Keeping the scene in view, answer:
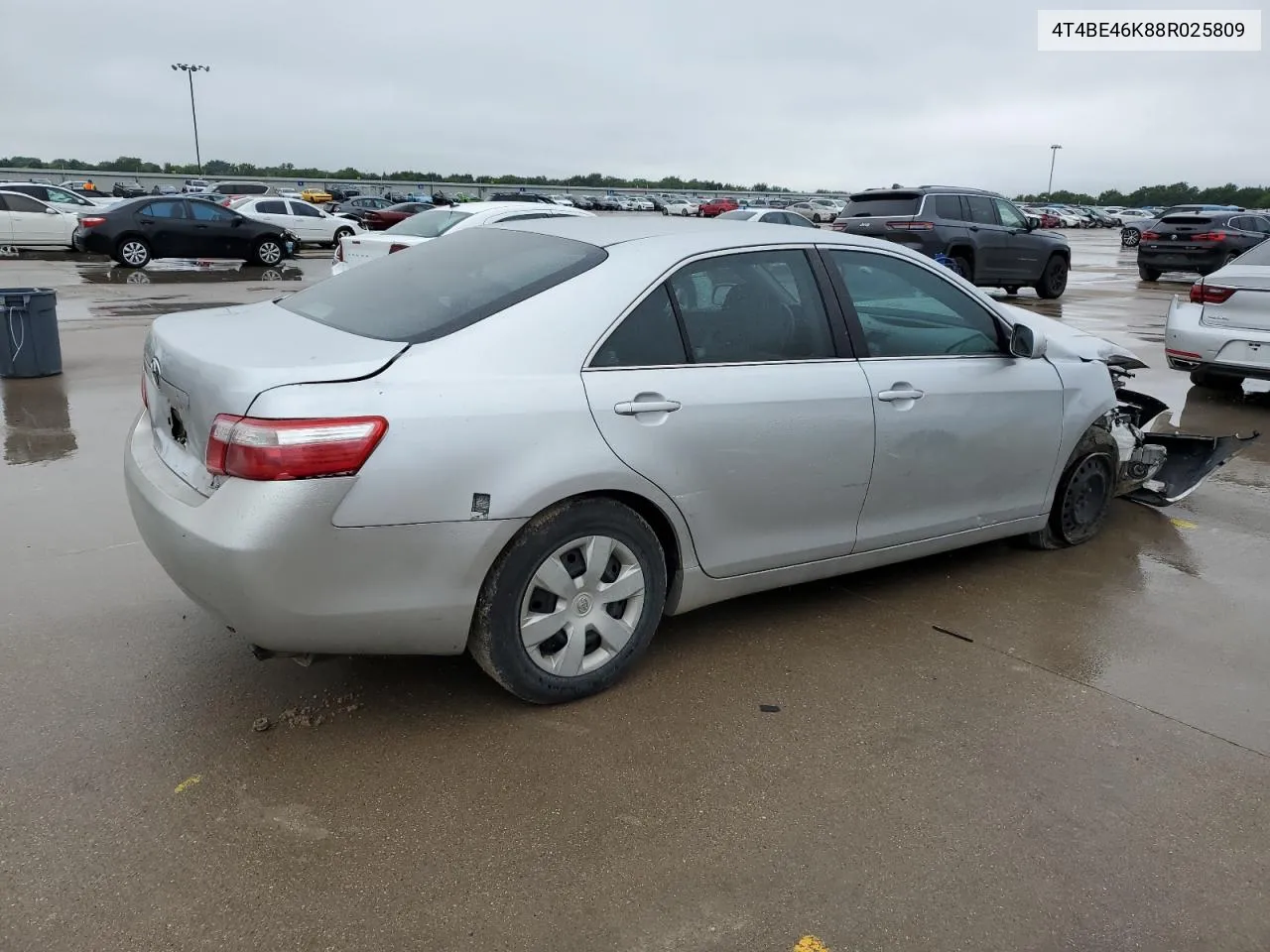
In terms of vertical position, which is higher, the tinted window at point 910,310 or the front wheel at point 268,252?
the tinted window at point 910,310

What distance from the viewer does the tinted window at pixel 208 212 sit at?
68.6ft

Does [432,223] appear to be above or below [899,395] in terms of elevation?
above

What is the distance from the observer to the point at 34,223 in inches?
894

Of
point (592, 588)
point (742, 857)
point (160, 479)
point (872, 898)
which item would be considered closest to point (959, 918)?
point (872, 898)

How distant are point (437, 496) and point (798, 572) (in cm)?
159

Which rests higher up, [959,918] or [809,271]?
[809,271]

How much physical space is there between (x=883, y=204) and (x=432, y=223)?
303 inches

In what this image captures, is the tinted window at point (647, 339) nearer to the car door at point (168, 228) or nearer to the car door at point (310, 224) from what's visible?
the car door at point (168, 228)

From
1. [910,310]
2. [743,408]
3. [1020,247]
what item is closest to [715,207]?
[1020,247]

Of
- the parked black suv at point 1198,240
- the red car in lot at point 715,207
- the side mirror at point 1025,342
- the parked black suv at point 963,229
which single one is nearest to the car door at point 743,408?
the side mirror at point 1025,342

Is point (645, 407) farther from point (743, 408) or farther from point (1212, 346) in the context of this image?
point (1212, 346)

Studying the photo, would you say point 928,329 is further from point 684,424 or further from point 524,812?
point 524,812

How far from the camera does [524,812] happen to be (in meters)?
2.80

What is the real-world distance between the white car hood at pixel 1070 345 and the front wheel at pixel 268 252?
63.9 ft
